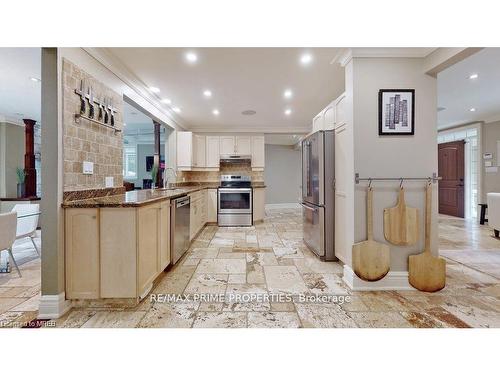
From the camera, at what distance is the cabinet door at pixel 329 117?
316cm

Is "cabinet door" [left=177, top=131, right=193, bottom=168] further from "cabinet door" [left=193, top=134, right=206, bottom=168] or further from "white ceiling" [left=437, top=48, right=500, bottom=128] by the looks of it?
"white ceiling" [left=437, top=48, right=500, bottom=128]

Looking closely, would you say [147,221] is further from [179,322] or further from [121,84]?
[121,84]

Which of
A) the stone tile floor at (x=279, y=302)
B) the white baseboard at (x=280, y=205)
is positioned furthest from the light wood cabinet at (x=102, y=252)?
the white baseboard at (x=280, y=205)

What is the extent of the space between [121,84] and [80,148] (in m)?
1.18

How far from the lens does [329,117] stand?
3.29 m

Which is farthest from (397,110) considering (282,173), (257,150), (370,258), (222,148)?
(282,173)

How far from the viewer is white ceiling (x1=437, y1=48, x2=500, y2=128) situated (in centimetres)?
314

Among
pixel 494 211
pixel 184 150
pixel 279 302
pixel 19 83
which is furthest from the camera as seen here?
pixel 184 150

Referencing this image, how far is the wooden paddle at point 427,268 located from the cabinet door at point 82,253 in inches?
112

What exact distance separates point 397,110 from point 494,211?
356cm

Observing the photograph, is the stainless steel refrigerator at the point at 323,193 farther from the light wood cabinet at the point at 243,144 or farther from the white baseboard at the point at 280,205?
the white baseboard at the point at 280,205

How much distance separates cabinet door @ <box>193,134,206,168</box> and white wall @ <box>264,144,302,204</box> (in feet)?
11.7

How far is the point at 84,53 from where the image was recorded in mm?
2330

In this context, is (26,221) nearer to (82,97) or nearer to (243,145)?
(82,97)
